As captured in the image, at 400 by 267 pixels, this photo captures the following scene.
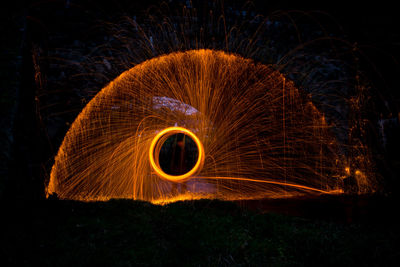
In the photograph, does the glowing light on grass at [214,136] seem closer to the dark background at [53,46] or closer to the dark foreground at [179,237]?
the dark background at [53,46]

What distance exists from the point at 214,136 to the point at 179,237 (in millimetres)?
6401

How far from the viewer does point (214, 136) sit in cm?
966

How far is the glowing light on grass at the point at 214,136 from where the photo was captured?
21.3 feet

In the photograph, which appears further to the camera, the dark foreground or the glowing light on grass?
the glowing light on grass

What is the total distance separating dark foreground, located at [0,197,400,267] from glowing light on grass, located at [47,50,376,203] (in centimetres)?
212

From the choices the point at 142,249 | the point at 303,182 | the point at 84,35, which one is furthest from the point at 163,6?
the point at 303,182

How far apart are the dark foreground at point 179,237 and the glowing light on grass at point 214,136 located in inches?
83.6

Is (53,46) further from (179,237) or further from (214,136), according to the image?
(214,136)

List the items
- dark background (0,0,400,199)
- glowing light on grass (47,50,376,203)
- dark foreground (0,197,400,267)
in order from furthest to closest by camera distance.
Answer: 1. glowing light on grass (47,50,376,203)
2. dark background (0,0,400,199)
3. dark foreground (0,197,400,267)

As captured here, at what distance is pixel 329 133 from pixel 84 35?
730 cm

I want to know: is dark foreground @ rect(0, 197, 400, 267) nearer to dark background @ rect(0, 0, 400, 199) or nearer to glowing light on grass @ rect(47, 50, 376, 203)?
dark background @ rect(0, 0, 400, 199)

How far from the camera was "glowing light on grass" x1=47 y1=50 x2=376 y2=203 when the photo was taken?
21.3ft

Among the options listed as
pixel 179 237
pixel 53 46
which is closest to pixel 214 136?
pixel 53 46

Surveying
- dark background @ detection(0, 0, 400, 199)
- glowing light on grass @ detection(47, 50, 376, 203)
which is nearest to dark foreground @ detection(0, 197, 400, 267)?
dark background @ detection(0, 0, 400, 199)
